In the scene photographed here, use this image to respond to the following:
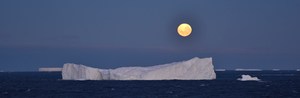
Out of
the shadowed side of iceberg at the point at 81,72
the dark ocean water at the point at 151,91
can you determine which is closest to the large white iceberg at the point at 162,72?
the shadowed side of iceberg at the point at 81,72

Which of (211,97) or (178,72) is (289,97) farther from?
(178,72)

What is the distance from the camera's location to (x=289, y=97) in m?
53.4

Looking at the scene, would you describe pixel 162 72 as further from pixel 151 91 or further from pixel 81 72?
pixel 151 91

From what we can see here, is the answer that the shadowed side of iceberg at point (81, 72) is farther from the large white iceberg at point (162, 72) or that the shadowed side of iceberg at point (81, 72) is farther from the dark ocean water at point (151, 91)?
the dark ocean water at point (151, 91)

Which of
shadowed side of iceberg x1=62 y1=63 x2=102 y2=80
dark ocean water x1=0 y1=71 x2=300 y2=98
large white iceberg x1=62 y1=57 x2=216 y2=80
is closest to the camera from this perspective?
dark ocean water x1=0 y1=71 x2=300 y2=98

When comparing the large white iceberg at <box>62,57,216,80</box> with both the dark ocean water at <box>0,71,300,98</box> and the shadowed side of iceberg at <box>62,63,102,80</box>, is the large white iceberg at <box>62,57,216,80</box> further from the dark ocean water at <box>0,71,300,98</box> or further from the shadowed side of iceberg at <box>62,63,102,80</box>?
the dark ocean water at <box>0,71,300,98</box>

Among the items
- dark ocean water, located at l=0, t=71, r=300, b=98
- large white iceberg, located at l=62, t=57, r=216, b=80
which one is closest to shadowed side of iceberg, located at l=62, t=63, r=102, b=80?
large white iceberg, located at l=62, t=57, r=216, b=80

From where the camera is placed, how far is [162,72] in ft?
275

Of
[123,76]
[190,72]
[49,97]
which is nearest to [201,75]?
[190,72]

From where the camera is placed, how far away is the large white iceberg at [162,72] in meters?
81.8

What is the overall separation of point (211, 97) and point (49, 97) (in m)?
16.2

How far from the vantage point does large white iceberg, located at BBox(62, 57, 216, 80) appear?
3219 inches

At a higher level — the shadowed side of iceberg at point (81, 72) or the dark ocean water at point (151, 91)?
the shadowed side of iceberg at point (81, 72)

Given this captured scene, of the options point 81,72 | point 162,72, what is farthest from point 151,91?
point 81,72
